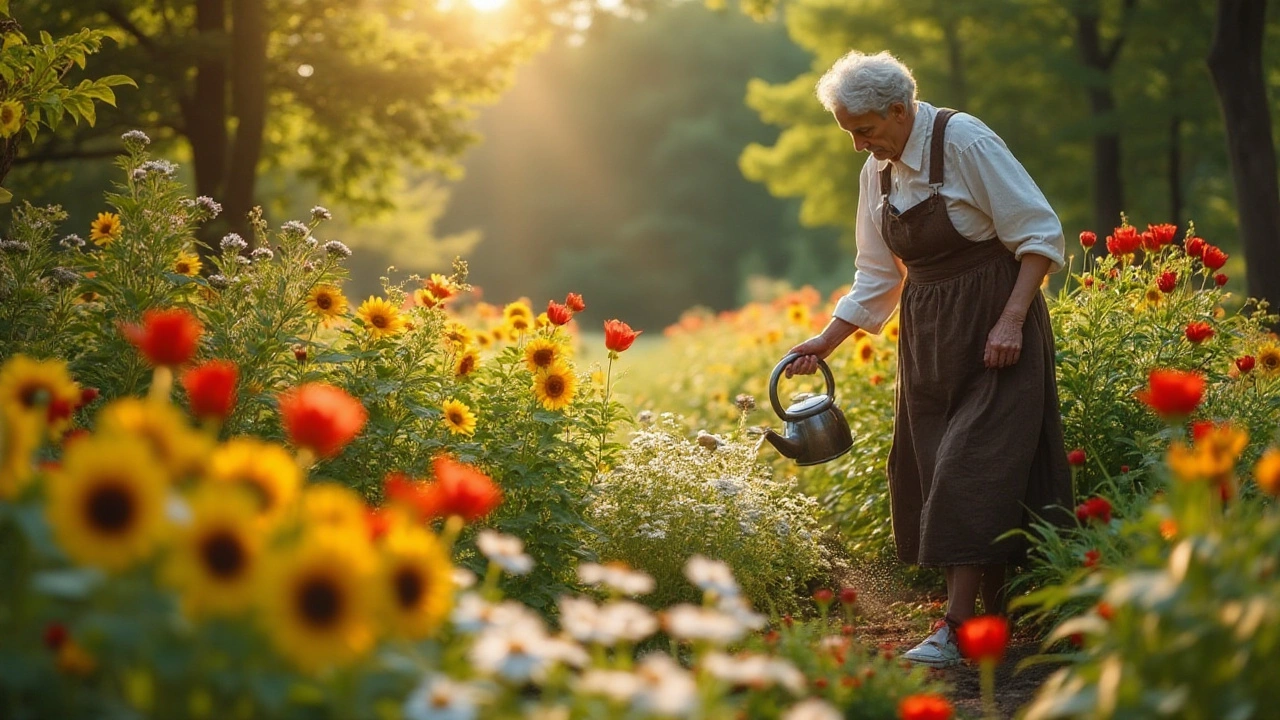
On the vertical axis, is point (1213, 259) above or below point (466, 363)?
Result: below

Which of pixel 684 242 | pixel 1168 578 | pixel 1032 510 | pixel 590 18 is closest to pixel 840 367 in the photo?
pixel 1032 510

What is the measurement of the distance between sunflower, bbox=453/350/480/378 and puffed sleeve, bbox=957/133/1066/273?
165 cm

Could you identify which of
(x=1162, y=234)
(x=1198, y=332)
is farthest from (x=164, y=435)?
(x=1162, y=234)

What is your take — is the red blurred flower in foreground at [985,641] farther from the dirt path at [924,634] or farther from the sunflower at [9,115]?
the sunflower at [9,115]

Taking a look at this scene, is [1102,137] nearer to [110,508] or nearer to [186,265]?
[186,265]

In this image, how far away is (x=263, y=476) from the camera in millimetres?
1626

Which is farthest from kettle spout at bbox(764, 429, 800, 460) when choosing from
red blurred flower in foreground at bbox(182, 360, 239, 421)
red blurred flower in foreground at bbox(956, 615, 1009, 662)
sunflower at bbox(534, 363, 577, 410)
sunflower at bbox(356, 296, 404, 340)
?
red blurred flower in foreground at bbox(182, 360, 239, 421)

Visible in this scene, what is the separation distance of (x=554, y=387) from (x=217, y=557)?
8.05 feet

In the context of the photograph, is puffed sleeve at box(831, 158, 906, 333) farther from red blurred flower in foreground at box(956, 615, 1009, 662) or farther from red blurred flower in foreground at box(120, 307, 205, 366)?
red blurred flower in foreground at box(120, 307, 205, 366)

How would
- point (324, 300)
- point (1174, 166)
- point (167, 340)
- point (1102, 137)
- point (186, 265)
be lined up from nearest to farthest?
point (167, 340) < point (324, 300) < point (186, 265) < point (1102, 137) < point (1174, 166)

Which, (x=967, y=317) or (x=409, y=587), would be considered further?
(x=967, y=317)

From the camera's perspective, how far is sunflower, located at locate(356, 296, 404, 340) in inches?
149

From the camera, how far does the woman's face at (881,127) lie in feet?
11.4

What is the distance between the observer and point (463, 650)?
1979 millimetres
